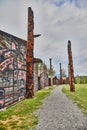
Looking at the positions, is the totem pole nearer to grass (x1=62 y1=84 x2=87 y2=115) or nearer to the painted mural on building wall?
the painted mural on building wall

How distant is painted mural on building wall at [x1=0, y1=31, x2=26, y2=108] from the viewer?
11672mm

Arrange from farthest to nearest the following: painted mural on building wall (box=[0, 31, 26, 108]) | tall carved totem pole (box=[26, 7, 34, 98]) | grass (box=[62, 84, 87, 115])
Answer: tall carved totem pole (box=[26, 7, 34, 98])
grass (box=[62, 84, 87, 115])
painted mural on building wall (box=[0, 31, 26, 108])

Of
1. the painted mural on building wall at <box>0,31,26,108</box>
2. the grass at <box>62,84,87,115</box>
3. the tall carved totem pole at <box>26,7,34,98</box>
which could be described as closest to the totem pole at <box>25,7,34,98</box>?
the tall carved totem pole at <box>26,7,34,98</box>

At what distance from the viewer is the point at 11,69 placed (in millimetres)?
13141

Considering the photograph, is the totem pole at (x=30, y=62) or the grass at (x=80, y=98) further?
the totem pole at (x=30, y=62)

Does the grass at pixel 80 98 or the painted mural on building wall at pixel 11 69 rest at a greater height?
the painted mural on building wall at pixel 11 69

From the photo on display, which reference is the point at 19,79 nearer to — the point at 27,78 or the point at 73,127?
the point at 27,78

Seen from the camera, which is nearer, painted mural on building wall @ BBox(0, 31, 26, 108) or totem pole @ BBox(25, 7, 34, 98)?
painted mural on building wall @ BBox(0, 31, 26, 108)

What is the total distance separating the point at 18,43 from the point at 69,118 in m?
8.04

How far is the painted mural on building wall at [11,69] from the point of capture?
11672 mm

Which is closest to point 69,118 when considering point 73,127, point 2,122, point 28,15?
point 73,127

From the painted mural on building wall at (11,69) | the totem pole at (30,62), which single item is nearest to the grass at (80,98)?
the totem pole at (30,62)

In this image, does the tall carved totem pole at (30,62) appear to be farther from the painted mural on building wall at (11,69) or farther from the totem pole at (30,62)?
the painted mural on building wall at (11,69)

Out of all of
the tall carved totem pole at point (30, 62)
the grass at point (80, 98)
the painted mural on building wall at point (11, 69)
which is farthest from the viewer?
the tall carved totem pole at point (30, 62)
